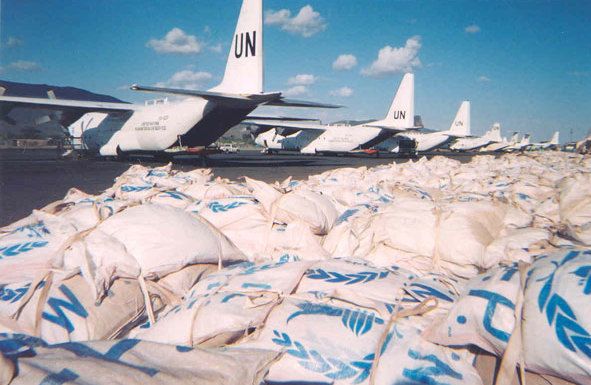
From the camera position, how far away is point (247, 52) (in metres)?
11.1

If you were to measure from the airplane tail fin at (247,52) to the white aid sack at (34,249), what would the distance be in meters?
9.61

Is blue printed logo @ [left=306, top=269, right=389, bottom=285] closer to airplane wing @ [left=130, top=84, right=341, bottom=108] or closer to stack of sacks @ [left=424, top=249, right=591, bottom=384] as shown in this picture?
stack of sacks @ [left=424, top=249, right=591, bottom=384]

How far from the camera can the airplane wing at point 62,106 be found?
12023mm

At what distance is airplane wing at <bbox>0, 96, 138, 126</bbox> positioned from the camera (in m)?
12.0

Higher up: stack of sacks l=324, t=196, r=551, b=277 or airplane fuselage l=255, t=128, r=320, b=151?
airplane fuselage l=255, t=128, r=320, b=151

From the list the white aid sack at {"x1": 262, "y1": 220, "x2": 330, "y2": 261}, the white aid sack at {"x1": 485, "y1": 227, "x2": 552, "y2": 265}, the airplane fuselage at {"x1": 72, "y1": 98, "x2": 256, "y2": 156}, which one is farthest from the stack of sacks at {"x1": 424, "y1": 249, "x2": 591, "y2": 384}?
the airplane fuselage at {"x1": 72, "y1": 98, "x2": 256, "y2": 156}

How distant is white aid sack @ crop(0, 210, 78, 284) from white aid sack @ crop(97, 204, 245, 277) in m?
0.22

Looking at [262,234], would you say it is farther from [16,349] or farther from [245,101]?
[245,101]

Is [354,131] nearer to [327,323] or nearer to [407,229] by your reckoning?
[407,229]

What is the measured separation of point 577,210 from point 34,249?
3.26 meters

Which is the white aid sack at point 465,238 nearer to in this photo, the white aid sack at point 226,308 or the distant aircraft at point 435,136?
the white aid sack at point 226,308

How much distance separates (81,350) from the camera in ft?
3.25

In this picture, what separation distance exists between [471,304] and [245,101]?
404 inches

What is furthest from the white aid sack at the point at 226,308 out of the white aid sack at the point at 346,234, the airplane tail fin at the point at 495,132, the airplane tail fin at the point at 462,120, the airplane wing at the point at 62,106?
the airplane tail fin at the point at 495,132
